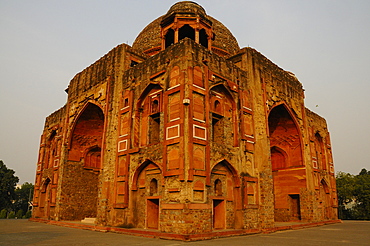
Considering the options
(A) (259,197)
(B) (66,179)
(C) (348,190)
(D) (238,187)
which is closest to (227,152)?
(D) (238,187)

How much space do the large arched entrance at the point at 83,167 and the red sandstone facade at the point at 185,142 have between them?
69 mm

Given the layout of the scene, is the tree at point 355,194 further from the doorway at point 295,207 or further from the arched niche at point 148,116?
the arched niche at point 148,116

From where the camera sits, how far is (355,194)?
35.7m

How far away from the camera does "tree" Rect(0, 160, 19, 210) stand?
42.3 meters

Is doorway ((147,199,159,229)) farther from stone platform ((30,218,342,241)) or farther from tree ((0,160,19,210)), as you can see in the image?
tree ((0,160,19,210))

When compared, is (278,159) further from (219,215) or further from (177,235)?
(177,235)

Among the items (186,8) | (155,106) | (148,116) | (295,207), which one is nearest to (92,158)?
(148,116)

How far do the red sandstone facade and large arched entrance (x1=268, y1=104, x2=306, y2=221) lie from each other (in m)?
0.07

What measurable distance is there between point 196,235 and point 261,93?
9.47m

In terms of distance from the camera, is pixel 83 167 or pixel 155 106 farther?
pixel 83 167

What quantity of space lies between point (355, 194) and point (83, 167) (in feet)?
105

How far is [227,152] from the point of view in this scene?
13.7 metres

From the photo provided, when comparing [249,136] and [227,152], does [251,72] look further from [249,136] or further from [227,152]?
[227,152]

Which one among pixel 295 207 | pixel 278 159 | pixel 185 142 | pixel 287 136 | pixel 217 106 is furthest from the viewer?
pixel 278 159
